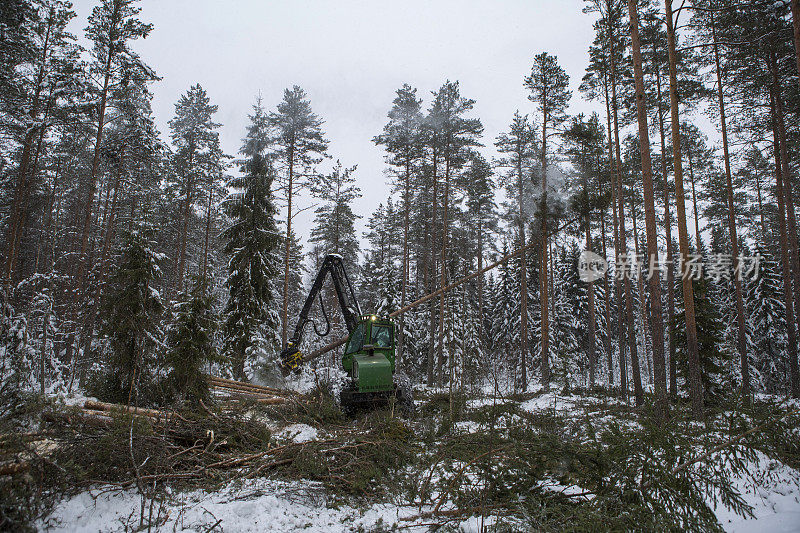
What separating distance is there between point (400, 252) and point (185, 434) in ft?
96.3

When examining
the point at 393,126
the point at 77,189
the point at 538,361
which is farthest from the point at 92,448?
the point at 538,361

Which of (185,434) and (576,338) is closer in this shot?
(185,434)

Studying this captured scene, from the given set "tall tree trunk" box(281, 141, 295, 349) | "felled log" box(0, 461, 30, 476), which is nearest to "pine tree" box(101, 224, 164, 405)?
"felled log" box(0, 461, 30, 476)

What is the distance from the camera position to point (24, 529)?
3.28 m

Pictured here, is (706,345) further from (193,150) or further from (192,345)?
(193,150)

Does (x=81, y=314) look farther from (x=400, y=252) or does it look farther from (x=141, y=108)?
(x=400, y=252)

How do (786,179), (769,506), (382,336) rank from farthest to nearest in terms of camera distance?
(786,179), (382,336), (769,506)

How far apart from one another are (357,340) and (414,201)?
51.9ft

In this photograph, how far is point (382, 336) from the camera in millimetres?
11766

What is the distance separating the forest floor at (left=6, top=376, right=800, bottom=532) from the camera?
384 cm

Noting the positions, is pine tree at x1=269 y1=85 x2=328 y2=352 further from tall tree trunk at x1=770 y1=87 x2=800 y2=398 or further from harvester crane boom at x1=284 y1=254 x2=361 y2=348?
tall tree trunk at x1=770 y1=87 x2=800 y2=398

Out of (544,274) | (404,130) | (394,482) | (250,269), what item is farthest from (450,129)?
(394,482)

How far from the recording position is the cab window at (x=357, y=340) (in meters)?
11.9

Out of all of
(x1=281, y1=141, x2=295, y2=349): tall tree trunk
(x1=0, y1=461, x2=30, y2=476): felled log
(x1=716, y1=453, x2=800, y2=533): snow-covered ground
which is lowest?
(x1=716, y1=453, x2=800, y2=533): snow-covered ground
